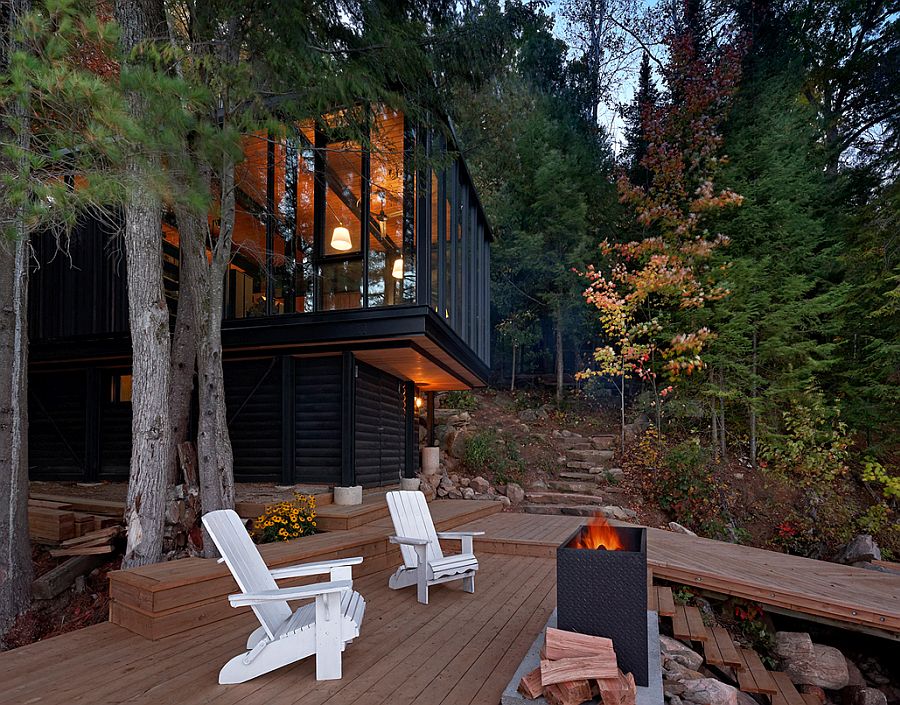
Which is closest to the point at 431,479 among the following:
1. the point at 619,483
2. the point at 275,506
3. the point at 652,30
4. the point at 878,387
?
the point at 619,483

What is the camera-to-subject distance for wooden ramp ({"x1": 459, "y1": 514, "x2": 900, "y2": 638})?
438 centimetres

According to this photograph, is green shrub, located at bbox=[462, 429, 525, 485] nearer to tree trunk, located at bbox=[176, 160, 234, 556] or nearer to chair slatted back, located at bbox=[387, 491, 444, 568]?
chair slatted back, located at bbox=[387, 491, 444, 568]

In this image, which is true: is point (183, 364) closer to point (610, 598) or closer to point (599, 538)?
point (599, 538)

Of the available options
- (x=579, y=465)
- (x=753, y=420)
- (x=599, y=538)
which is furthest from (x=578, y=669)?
(x=753, y=420)

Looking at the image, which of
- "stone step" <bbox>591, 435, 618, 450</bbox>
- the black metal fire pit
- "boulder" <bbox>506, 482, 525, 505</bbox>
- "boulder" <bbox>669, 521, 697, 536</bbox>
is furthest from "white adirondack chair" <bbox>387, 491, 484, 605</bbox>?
"stone step" <bbox>591, 435, 618, 450</bbox>

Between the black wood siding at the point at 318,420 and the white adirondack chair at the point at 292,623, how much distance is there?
169 inches

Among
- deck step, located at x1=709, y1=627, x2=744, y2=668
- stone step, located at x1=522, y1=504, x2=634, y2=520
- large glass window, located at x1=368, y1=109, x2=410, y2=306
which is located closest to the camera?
deck step, located at x1=709, y1=627, x2=744, y2=668

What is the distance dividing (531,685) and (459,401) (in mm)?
11437

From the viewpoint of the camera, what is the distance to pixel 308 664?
3.04m

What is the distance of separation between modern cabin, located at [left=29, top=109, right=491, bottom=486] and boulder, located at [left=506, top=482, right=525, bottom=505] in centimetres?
241

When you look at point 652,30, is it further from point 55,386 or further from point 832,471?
point 55,386

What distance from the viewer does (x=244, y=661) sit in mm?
2744

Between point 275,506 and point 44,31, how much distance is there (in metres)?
4.62

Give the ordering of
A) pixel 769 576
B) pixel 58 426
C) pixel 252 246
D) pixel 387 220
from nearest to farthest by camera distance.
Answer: pixel 769 576 < pixel 387 220 < pixel 252 246 < pixel 58 426
